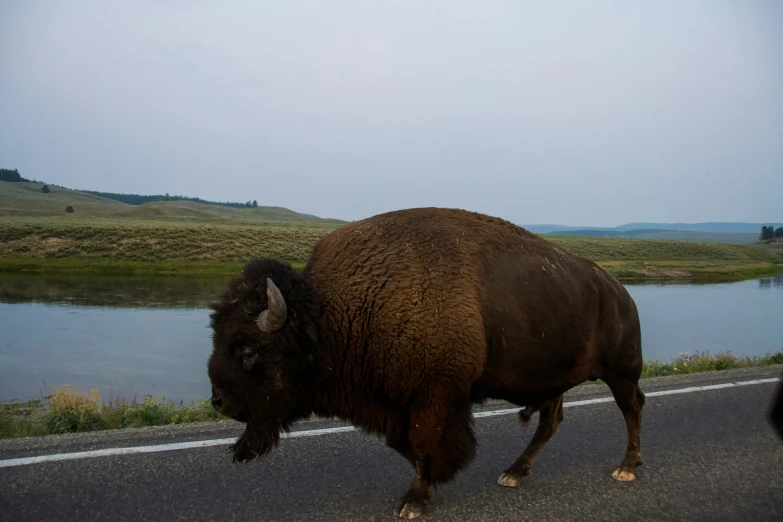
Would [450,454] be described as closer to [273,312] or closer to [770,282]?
[273,312]

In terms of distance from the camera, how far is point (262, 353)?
A: 3.80 m

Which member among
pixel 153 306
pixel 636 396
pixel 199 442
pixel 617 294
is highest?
pixel 617 294

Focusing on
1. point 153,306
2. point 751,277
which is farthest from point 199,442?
point 751,277

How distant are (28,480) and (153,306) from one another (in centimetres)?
→ 2034

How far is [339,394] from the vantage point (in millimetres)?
4008

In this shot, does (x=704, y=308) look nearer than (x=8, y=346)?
No

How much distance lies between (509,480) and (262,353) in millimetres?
2103

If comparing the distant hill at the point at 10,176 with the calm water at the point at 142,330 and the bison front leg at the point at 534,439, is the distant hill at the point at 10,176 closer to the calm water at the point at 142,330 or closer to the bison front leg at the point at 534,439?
the calm water at the point at 142,330

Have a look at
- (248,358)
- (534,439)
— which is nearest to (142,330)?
(248,358)

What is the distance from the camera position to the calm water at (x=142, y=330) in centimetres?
1229

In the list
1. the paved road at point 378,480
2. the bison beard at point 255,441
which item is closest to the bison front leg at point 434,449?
the paved road at point 378,480

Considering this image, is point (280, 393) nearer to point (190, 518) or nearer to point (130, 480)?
point (190, 518)

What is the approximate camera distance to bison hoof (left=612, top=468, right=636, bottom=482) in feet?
14.8

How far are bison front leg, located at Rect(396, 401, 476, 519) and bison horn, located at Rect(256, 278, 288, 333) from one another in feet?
3.61
